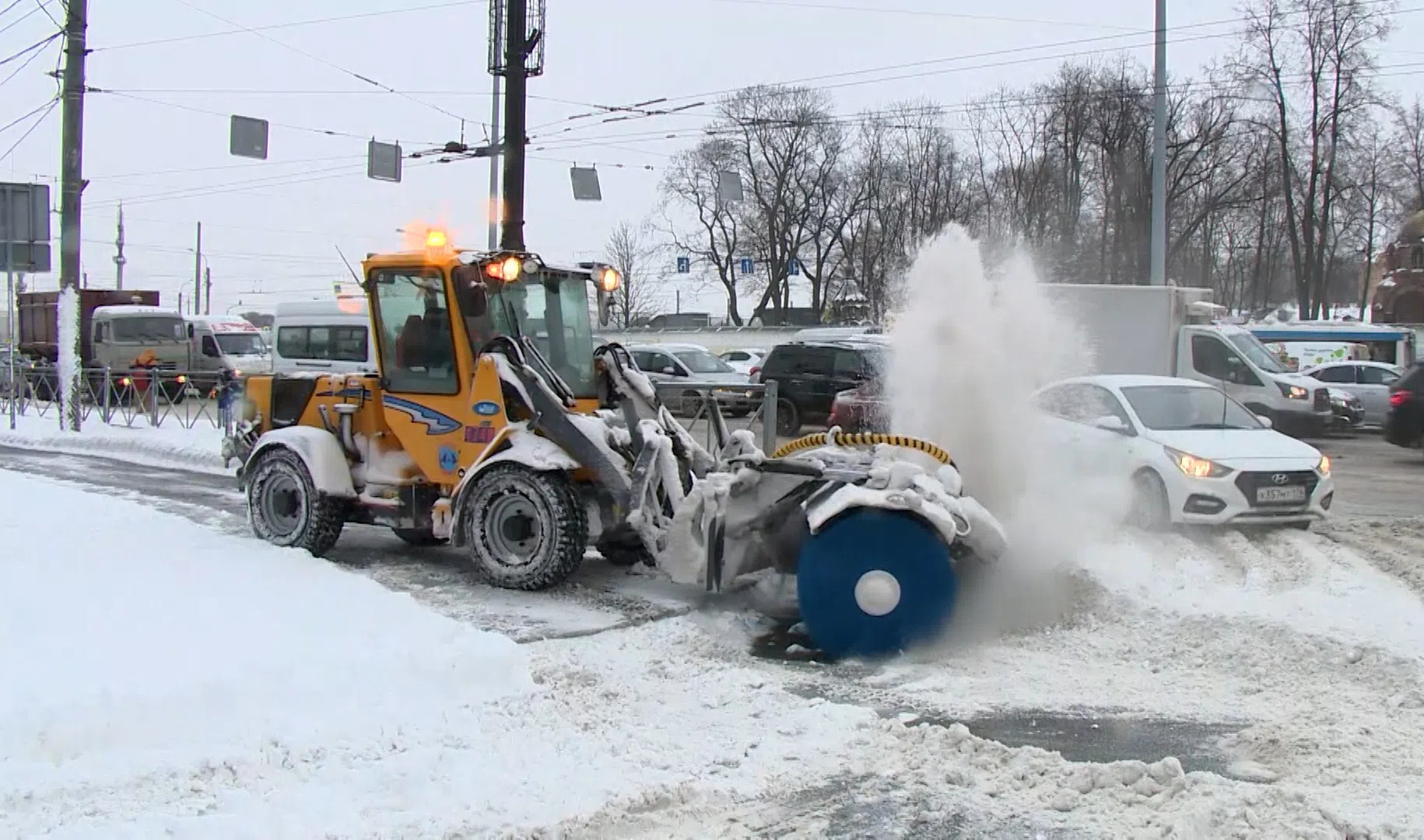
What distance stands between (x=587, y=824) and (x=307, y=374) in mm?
6724

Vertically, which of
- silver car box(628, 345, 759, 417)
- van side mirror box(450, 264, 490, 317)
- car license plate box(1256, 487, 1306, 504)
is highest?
van side mirror box(450, 264, 490, 317)

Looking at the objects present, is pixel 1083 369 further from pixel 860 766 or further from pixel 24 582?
pixel 24 582

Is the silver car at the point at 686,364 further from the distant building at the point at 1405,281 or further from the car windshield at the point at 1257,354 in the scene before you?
the distant building at the point at 1405,281

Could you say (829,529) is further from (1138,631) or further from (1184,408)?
(1184,408)

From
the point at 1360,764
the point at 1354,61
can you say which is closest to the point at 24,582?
the point at 1360,764

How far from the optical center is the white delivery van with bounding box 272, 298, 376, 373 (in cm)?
2667

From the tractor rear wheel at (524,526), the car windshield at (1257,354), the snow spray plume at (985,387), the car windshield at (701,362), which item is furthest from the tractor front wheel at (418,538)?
the car windshield at (1257,354)

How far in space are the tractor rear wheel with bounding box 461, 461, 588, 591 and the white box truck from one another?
47.5 feet

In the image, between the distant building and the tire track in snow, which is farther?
the distant building

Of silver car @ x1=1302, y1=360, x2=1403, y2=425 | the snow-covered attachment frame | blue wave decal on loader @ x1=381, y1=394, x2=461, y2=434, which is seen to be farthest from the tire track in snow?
silver car @ x1=1302, y1=360, x2=1403, y2=425

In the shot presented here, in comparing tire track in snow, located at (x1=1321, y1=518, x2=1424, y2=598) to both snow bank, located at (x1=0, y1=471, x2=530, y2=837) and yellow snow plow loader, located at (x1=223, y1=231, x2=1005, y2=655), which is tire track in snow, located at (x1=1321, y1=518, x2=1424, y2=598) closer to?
yellow snow plow loader, located at (x1=223, y1=231, x2=1005, y2=655)

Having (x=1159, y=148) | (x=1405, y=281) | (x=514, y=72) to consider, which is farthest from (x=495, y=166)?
(x=1405, y=281)

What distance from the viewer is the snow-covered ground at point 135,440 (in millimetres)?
18094

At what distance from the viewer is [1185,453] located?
Answer: 34.4 ft
